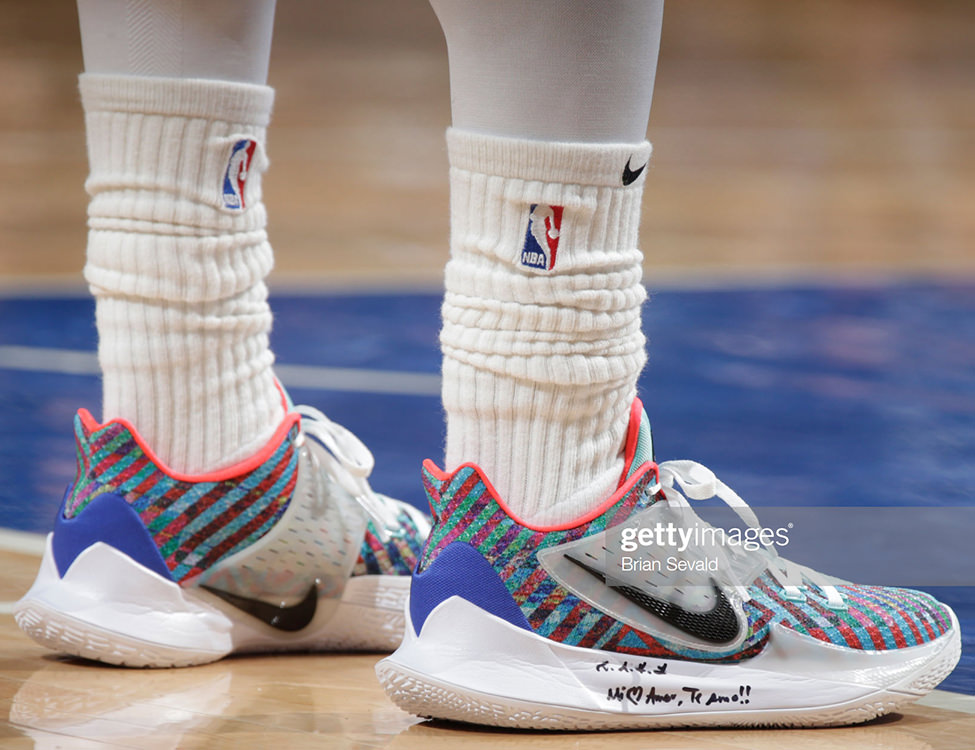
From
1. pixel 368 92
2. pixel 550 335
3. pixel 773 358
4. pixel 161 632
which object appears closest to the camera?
pixel 550 335

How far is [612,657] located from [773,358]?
1.47 metres

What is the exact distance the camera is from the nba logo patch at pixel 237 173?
0.91 metres

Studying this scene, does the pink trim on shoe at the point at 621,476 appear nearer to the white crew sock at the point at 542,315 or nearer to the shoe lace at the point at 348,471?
the white crew sock at the point at 542,315

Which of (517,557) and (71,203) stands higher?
(517,557)

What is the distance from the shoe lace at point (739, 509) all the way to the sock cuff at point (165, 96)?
1.33 ft

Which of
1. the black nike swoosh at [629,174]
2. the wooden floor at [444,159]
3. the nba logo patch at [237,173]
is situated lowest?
the wooden floor at [444,159]

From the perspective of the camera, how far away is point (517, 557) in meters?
0.74

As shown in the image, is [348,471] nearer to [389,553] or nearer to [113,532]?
[389,553]

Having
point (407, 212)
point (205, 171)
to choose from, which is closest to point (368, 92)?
point (407, 212)

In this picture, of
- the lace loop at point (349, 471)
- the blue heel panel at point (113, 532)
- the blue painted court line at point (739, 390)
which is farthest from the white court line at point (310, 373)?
the blue heel panel at point (113, 532)

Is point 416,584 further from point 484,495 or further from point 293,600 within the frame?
point 293,600

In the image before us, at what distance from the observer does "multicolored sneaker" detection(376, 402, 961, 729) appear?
0.73 meters

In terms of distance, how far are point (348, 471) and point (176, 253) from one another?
0.68 ft

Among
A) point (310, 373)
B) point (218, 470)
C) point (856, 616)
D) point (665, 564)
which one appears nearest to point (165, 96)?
point (218, 470)
